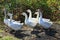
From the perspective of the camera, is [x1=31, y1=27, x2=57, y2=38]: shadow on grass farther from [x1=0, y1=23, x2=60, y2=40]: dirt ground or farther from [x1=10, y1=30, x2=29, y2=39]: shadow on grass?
[x1=10, y1=30, x2=29, y2=39]: shadow on grass

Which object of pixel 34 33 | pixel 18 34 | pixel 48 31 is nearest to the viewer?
pixel 18 34

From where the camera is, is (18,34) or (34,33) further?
(34,33)

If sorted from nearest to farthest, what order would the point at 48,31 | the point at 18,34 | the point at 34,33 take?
the point at 18,34 < the point at 34,33 < the point at 48,31

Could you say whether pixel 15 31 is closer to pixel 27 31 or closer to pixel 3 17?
pixel 27 31

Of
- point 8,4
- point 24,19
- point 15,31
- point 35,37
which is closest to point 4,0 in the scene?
point 8,4

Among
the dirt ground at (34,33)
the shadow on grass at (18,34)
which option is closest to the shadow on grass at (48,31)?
the dirt ground at (34,33)

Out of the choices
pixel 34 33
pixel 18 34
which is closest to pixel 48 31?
pixel 34 33

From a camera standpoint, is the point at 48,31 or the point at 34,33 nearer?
the point at 34,33

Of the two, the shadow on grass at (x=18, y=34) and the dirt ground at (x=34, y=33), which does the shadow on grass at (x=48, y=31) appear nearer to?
the dirt ground at (x=34, y=33)

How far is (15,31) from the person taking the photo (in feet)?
27.4

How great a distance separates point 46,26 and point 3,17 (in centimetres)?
182

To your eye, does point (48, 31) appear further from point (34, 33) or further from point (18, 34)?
point (18, 34)

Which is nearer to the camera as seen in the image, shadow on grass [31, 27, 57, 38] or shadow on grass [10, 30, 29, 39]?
shadow on grass [10, 30, 29, 39]

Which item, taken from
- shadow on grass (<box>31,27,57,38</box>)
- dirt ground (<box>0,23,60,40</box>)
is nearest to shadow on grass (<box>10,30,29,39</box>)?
dirt ground (<box>0,23,60,40</box>)
